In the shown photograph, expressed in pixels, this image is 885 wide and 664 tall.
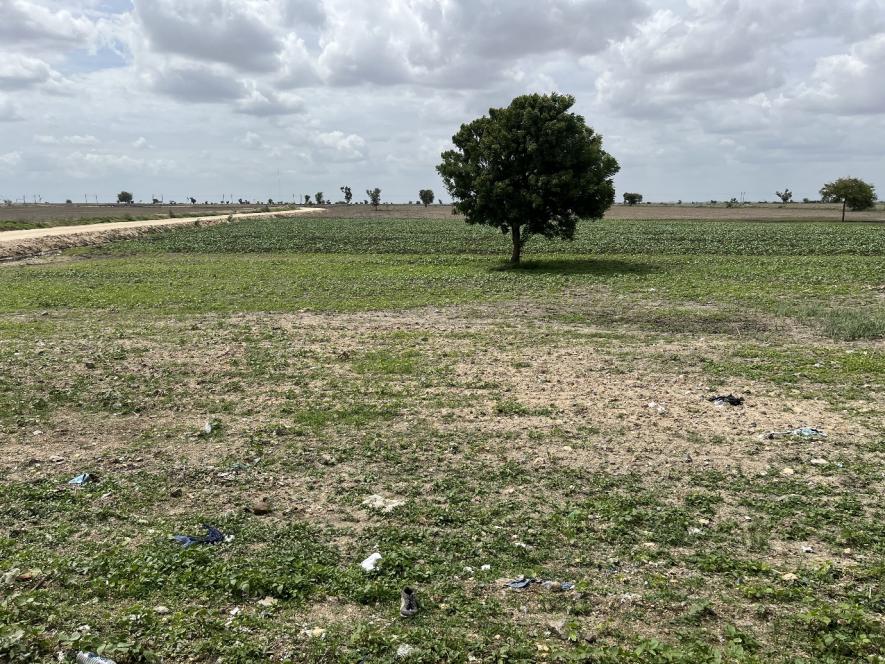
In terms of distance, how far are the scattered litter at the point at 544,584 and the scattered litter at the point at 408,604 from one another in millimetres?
808

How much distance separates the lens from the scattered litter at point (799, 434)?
8570 millimetres

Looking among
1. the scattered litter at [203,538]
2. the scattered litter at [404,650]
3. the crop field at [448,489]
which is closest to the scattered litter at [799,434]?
the crop field at [448,489]

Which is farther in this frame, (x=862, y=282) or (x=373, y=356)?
(x=862, y=282)

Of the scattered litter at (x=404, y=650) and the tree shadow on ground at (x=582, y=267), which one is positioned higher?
the tree shadow on ground at (x=582, y=267)

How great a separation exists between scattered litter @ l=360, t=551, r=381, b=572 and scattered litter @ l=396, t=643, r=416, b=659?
1070 millimetres

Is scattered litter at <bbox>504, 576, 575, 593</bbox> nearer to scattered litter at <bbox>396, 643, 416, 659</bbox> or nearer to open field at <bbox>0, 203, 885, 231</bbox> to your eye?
scattered litter at <bbox>396, 643, 416, 659</bbox>

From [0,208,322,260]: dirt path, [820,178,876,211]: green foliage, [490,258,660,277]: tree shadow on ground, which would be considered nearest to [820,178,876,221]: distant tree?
[820,178,876,211]: green foliage

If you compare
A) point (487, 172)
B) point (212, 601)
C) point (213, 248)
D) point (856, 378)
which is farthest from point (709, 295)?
point (213, 248)

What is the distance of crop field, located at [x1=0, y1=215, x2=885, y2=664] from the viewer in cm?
478

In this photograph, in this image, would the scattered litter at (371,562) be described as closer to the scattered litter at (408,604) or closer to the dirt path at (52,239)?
the scattered litter at (408,604)

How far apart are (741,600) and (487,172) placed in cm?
2655

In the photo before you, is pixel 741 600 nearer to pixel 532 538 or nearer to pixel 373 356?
pixel 532 538

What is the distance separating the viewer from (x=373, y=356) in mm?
13641

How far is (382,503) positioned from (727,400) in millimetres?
6098
